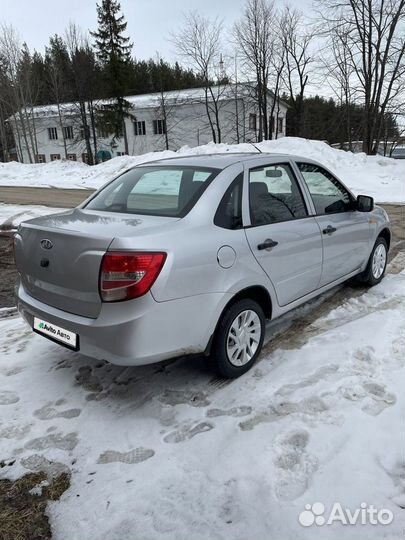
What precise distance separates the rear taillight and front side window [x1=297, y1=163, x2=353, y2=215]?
83.1 inches

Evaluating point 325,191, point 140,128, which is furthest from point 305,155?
point 140,128

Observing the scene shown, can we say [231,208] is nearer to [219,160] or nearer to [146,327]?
[219,160]

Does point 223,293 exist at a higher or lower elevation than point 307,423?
higher

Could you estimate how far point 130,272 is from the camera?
2.49 metres

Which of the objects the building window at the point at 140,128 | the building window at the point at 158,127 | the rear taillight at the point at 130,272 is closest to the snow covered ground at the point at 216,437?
the rear taillight at the point at 130,272

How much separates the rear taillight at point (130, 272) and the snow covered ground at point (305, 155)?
490 inches

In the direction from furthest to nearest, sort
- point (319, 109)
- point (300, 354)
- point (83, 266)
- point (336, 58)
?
point (319, 109) < point (336, 58) < point (300, 354) < point (83, 266)

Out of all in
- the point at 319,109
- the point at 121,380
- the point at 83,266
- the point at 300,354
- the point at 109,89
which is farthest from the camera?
the point at 319,109

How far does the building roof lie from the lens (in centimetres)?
3453

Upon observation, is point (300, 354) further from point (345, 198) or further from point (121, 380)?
point (345, 198)

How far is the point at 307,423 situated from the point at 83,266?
1738 millimetres

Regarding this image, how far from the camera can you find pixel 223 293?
2.89 m

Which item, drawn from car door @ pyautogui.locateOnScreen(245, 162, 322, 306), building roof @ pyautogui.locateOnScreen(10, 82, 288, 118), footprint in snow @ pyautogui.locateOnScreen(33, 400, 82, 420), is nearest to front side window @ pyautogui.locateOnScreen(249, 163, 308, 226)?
car door @ pyautogui.locateOnScreen(245, 162, 322, 306)

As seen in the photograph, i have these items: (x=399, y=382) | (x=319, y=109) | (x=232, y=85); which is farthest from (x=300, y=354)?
(x=319, y=109)
